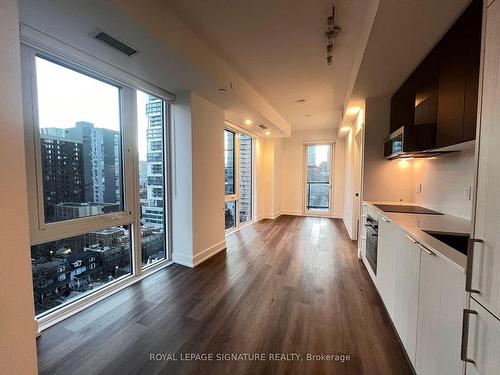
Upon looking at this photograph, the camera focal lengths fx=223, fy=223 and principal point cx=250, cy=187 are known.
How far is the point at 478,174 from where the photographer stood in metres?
0.94

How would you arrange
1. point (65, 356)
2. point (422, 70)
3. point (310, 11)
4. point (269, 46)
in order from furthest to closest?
1. point (269, 46)
2. point (422, 70)
3. point (310, 11)
4. point (65, 356)

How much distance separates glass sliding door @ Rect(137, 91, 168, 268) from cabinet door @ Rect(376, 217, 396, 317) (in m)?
2.88

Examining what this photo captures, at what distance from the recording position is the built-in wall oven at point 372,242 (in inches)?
102

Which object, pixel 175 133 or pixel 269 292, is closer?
pixel 269 292

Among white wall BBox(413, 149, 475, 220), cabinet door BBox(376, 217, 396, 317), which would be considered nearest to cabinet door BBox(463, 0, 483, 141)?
white wall BBox(413, 149, 475, 220)

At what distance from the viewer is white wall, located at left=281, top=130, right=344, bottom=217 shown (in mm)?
7031

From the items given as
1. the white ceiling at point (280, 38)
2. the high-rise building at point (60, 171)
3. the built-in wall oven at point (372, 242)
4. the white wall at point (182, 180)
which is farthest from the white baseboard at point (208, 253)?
the white ceiling at point (280, 38)

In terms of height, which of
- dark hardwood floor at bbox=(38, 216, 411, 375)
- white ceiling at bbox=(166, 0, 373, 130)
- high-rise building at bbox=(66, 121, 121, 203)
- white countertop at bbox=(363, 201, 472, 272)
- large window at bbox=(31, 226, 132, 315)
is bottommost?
dark hardwood floor at bbox=(38, 216, 411, 375)

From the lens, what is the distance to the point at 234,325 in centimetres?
203

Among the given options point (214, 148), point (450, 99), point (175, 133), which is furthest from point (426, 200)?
point (175, 133)

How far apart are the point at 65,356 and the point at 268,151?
20.4 ft

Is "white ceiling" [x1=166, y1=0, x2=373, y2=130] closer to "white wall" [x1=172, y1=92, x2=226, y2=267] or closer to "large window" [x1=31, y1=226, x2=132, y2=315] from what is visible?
"white wall" [x1=172, y1=92, x2=226, y2=267]

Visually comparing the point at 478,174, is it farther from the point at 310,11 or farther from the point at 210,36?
the point at 210,36

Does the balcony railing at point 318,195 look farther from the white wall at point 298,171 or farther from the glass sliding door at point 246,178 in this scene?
the glass sliding door at point 246,178
